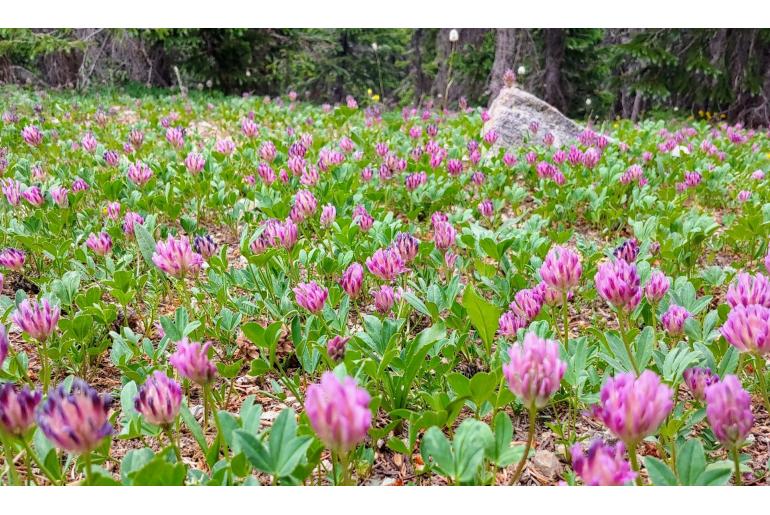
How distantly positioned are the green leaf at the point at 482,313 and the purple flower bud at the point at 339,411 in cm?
120

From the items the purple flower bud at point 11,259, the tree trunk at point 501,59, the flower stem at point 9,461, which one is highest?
the tree trunk at point 501,59

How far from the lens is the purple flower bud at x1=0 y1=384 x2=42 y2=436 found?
138cm

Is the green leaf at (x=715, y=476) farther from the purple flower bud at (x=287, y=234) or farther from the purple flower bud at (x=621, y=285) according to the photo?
the purple flower bud at (x=287, y=234)

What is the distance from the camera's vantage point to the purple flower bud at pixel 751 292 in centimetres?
196

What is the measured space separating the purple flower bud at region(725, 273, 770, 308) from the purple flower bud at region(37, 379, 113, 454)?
6.16ft

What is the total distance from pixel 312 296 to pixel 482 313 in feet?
2.15

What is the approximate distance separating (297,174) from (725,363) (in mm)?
3291

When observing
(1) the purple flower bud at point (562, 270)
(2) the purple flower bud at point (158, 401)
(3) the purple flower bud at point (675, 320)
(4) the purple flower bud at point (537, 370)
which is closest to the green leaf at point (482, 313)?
(1) the purple flower bud at point (562, 270)

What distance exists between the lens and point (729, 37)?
13336 mm

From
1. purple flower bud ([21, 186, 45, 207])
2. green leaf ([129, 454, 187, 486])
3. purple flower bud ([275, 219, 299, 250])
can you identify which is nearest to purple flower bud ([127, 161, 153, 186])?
purple flower bud ([21, 186, 45, 207])

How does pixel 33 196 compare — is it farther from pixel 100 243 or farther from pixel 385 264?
pixel 385 264

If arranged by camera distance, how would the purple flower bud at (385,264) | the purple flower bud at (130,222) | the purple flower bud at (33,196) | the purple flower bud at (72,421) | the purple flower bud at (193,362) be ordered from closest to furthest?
the purple flower bud at (72,421) < the purple flower bud at (193,362) < the purple flower bud at (385,264) < the purple flower bud at (130,222) < the purple flower bud at (33,196)

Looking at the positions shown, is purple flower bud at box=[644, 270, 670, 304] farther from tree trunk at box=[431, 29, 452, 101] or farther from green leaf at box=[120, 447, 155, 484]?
tree trunk at box=[431, 29, 452, 101]
